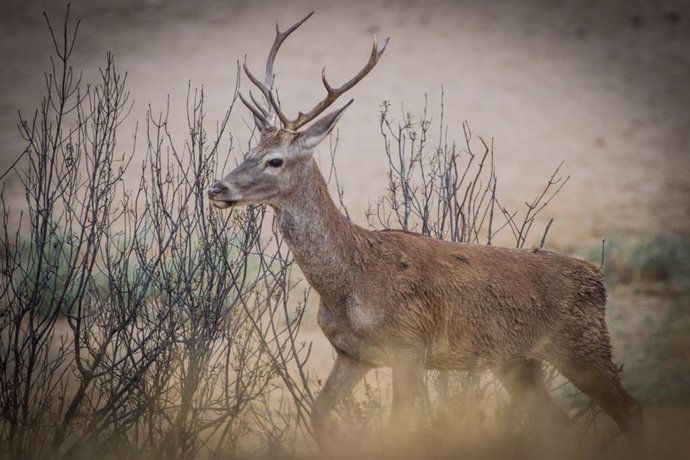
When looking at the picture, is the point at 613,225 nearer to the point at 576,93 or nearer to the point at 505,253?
the point at 576,93

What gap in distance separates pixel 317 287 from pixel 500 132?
1778cm

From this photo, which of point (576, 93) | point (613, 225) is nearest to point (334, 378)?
point (613, 225)

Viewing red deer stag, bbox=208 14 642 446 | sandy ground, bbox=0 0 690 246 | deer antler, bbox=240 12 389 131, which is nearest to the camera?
red deer stag, bbox=208 14 642 446

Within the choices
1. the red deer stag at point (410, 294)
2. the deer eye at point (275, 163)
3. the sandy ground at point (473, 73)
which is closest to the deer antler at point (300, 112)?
the red deer stag at point (410, 294)

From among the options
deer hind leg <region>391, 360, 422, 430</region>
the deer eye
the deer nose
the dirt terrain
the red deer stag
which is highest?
the dirt terrain

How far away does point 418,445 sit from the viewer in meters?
7.83

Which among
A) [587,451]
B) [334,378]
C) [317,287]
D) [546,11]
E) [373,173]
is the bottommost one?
[587,451]

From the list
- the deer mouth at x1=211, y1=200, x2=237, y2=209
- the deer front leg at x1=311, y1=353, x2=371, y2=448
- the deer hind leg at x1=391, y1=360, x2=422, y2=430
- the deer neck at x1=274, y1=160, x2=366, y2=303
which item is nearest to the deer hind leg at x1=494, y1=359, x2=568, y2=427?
the deer hind leg at x1=391, y1=360, x2=422, y2=430

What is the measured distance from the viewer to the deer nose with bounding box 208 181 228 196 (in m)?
7.18

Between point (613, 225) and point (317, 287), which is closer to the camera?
point (317, 287)

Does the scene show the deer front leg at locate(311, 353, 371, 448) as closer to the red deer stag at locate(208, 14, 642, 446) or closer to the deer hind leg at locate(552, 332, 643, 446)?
the red deer stag at locate(208, 14, 642, 446)

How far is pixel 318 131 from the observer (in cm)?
759

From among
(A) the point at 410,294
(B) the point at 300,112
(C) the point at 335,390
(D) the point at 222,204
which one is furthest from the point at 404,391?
(B) the point at 300,112

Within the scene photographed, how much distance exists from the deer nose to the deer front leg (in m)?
1.46
